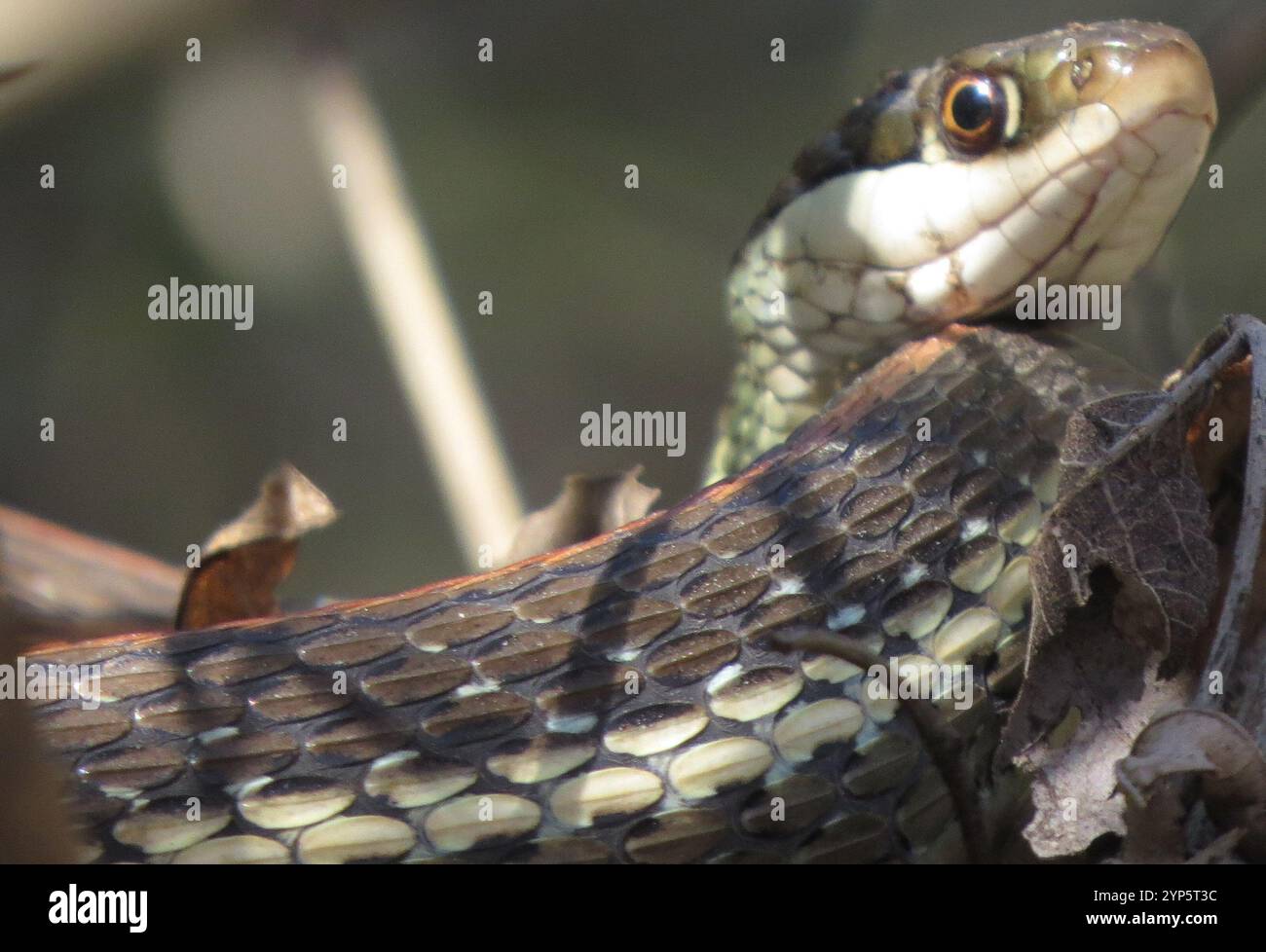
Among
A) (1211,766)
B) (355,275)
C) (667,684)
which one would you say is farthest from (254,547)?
(355,275)

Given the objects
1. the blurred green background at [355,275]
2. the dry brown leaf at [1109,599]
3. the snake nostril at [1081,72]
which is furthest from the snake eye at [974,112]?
the blurred green background at [355,275]

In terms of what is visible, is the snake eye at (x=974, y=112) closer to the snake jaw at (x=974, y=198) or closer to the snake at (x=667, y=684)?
the snake jaw at (x=974, y=198)

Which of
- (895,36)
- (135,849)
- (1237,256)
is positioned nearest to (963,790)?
(135,849)

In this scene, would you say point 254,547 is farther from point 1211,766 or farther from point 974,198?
point 1211,766

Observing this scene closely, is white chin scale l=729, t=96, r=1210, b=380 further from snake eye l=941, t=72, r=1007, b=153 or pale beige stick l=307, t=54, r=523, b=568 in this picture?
pale beige stick l=307, t=54, r=523, b=568

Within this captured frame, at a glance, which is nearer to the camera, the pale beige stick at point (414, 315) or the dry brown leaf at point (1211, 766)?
the dry brown leaf at point (1211, 766)
